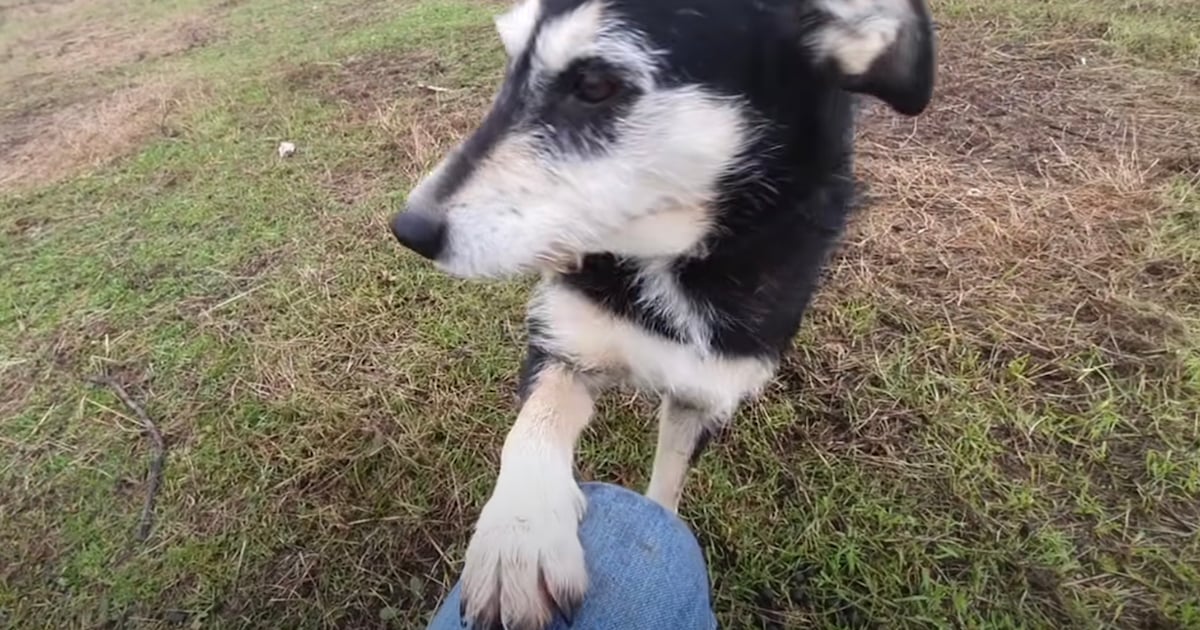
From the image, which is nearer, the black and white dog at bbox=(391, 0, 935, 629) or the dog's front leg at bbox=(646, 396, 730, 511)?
the black and white dog at bbox=(391, 0, 935, 629)

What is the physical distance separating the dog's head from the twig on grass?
4.68 ft

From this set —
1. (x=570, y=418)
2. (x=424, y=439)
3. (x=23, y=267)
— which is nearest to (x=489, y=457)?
(x=424, y=439)

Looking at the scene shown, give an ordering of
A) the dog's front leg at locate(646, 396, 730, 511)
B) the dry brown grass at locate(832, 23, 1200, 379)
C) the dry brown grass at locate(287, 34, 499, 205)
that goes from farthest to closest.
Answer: the dry brown grass at locate(287, 34, 499, 205), the dry brown grass at locate(832, 23, 1200, 379), the dog's front leg at locate(646, 396, 730, 511)

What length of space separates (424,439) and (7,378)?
161cm

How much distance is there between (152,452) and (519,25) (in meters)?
1.81

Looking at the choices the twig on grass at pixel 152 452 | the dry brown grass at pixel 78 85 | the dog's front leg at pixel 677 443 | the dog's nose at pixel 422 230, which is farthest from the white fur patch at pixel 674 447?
the dry brown grass at pixel 78 85

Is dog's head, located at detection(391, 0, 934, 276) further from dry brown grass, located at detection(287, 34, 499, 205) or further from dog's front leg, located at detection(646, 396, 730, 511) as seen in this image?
dry brown grass, located at detection(287, 34, 499, 205)

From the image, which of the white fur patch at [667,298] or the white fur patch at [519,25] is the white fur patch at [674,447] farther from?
the white fur patch at [519,25]

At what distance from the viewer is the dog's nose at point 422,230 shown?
149 cm

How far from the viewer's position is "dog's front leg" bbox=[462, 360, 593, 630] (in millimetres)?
1400

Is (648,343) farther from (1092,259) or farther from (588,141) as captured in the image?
(1092,259)

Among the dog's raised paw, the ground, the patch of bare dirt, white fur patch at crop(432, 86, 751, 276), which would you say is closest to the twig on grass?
the ground

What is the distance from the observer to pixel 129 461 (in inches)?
97.2

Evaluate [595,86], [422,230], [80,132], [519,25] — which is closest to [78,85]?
[80,132]
